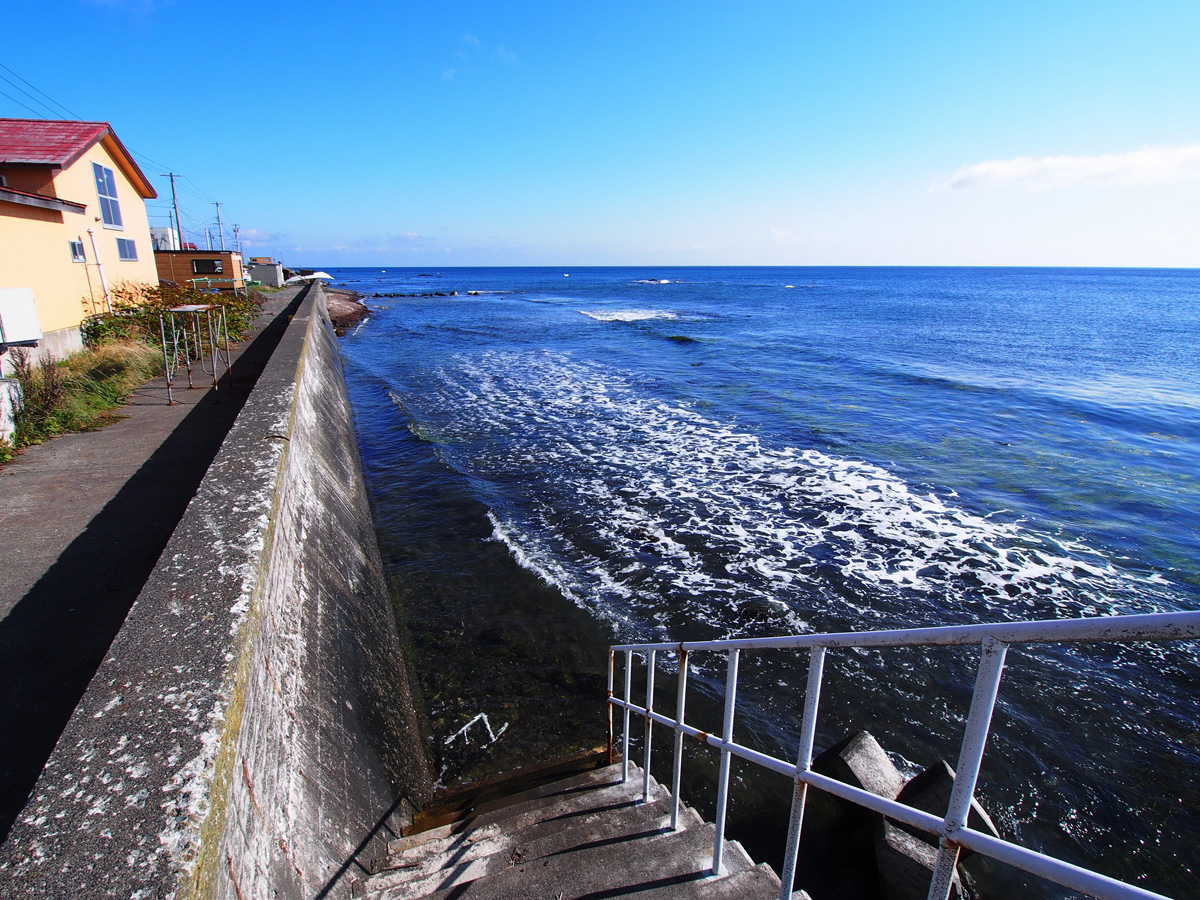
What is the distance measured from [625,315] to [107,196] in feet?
120

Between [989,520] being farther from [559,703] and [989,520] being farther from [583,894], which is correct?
[583,894]

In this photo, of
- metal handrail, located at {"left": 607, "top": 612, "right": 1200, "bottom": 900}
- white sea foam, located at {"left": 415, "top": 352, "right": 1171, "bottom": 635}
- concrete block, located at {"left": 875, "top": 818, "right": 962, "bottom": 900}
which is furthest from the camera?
white sea foam, located at {"left": 415, "top": 352, "right": 1171, "bottom": 635}

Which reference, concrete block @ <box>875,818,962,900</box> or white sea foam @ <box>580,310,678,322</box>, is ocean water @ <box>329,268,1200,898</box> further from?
white sea foam @ <box>580,310,678,322</box>

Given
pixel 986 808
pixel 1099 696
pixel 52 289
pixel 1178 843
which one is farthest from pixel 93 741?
pixel 52 289

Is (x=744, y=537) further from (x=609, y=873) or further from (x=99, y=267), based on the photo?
(x=99, y=267)

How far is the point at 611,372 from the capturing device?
22578 mm

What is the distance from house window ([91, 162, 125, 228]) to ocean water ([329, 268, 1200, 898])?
25.0 ft

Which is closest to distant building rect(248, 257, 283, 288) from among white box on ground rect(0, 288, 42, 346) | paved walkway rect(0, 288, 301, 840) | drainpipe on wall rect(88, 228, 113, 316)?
drainpipe on wall rect(88, 228, 113, 316)

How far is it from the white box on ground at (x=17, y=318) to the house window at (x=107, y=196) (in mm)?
9629

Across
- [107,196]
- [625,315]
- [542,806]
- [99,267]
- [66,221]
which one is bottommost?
[542,806]

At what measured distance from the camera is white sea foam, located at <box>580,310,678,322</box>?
44775 mm

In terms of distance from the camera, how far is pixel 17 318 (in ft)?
25.3

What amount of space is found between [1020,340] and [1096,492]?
2784cm

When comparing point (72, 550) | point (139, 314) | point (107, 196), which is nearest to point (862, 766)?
point (72, 550)
